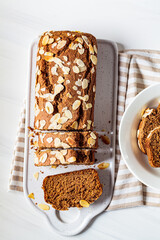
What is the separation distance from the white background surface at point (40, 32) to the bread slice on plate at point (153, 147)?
0.34m

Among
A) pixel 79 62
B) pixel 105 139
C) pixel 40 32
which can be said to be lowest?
pixel 105 139

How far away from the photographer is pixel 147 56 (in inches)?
67.4

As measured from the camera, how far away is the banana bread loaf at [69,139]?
1540mm

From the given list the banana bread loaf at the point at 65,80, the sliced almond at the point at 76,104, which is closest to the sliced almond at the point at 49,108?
the banana bread loaf at the point at 65,80

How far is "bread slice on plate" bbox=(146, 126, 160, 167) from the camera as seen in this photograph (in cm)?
156

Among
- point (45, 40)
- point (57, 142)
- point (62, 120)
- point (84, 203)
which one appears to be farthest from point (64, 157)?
point (45, 40)

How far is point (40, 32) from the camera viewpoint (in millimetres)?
1750

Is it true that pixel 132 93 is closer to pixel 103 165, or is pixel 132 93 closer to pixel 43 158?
pixel 103 165

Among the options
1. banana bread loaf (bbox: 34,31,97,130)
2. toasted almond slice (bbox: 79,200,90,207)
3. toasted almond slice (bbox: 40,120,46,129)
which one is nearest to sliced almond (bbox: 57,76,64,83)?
banana bread loaf (bbox: 34,31,97,130)

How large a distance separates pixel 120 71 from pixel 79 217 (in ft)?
2.80

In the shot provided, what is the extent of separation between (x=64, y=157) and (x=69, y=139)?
0.10 metres

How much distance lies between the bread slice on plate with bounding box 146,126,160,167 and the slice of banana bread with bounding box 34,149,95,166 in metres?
0.30

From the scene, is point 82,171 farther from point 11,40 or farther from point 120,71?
point 11,40

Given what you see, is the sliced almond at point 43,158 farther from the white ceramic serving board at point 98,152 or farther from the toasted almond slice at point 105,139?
the toasted almond slice at point 105,139
